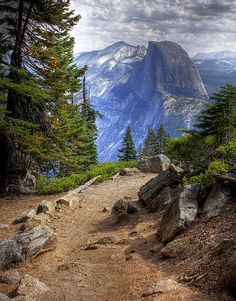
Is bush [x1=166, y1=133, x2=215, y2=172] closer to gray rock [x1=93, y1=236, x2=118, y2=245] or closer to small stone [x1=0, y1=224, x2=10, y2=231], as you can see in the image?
gray rock [x1=93, y1=236, x2=118, y2=245]

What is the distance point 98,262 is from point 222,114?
9.75 metres

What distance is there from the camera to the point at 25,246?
9742 mm

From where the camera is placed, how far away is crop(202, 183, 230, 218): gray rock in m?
9.59

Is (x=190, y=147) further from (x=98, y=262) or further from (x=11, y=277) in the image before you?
(x=11, y=277)

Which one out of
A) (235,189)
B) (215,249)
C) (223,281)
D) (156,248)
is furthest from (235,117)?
(223,281)

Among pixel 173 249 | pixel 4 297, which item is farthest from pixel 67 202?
pixel 4 297

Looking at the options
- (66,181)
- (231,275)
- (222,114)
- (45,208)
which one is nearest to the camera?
(231,275)

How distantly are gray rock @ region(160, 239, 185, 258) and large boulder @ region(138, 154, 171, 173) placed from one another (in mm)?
14732

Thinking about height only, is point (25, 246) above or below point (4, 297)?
below

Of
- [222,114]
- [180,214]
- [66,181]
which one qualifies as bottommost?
[66,181]

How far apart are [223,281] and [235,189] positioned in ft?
13.5

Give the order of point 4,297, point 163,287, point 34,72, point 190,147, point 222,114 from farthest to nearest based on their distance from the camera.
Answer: point 34,72 → point 190,147 → point 222,114 → point 4,297 → point 163,287

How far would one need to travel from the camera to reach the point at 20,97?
1791 cm

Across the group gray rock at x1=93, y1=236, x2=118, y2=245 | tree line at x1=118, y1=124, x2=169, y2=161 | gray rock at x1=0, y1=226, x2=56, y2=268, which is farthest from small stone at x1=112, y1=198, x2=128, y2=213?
tree line at x1=118, y1=124, x2=169, y2=161
